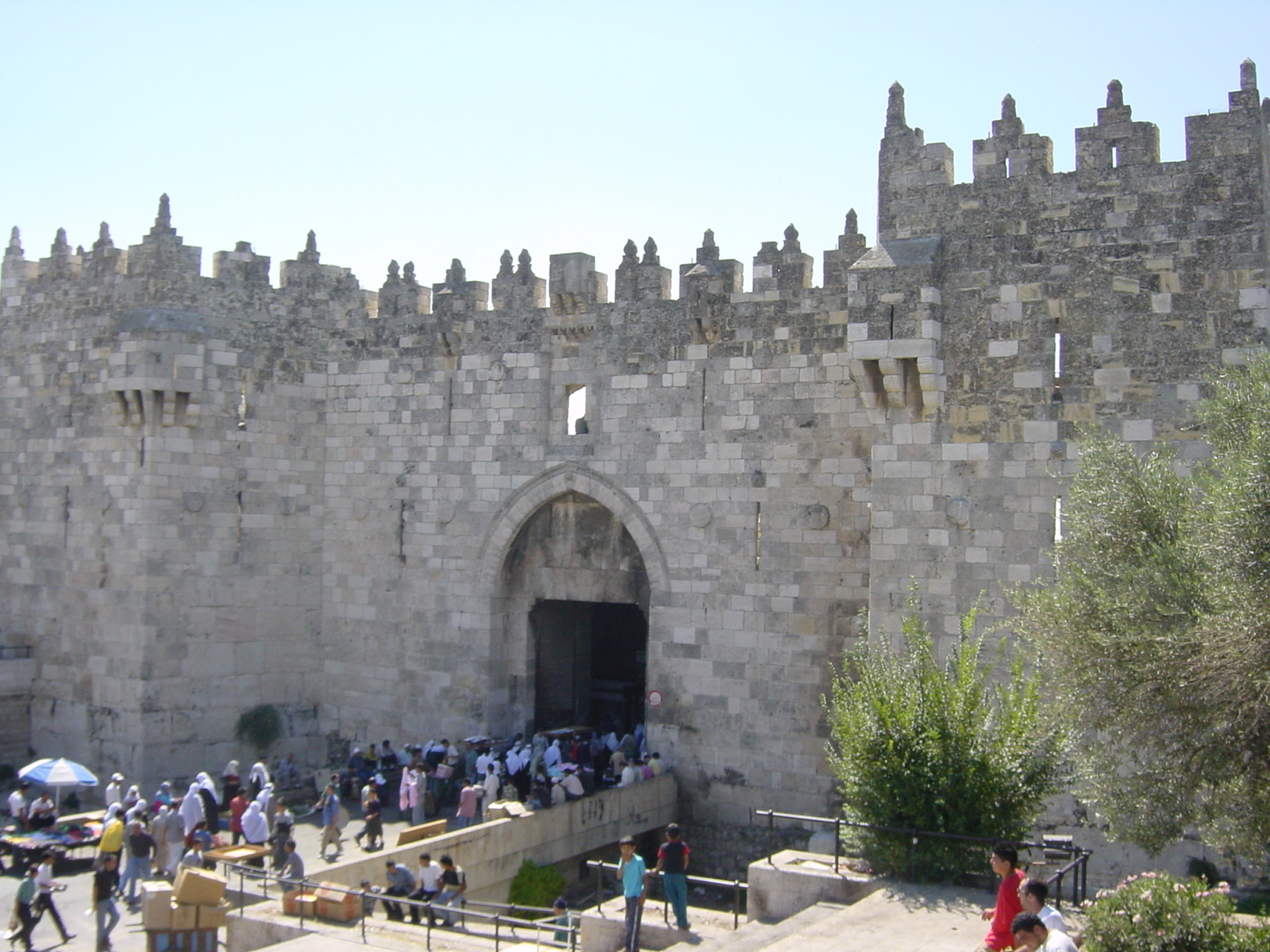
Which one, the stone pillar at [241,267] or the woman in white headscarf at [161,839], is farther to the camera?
the stone pillar at [241,267]

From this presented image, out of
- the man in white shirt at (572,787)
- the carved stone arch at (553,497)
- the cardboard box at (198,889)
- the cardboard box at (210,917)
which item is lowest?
the cardboard box at (210,917)

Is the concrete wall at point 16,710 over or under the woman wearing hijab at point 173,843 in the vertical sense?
over

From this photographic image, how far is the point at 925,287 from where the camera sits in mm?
14422

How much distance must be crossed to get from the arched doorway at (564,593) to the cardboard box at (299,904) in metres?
6.70


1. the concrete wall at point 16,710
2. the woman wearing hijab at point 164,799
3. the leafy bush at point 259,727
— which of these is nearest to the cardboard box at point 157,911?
the woman wearing hijab at point 164,799

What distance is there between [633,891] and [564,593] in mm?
8322

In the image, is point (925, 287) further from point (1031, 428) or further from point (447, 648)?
point (447, 648)

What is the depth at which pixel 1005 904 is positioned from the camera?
9102 mm

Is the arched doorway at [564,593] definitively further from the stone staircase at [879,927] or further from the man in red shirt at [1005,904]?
the man in red shirt at [1005,904]

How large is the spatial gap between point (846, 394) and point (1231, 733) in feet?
26.4

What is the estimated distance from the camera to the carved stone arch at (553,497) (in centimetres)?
1839

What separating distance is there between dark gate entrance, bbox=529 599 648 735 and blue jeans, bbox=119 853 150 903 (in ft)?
21.3

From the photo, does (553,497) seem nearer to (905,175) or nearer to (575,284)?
(575,284)

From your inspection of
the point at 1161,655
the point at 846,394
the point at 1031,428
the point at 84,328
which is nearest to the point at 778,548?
the point at 846,394
